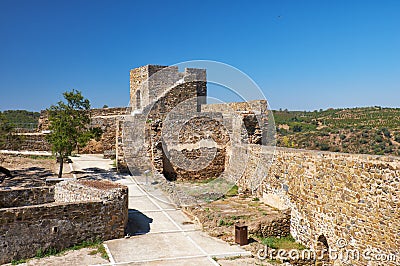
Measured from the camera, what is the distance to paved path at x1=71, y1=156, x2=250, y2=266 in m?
7.52

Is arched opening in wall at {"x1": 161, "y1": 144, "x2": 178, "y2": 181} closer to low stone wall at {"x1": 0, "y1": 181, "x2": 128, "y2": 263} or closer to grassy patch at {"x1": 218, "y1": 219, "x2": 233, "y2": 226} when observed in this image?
grassy patch at {"x1": 218, "y1": 219, "x2": 233, "y2": 226}

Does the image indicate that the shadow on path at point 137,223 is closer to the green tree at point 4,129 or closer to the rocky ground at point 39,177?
the rocky ground at point 39,177

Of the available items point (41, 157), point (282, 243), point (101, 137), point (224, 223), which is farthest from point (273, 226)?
point (101, 137)

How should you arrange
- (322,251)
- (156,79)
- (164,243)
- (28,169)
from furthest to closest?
(156,79)
(28,169)
(322,251)
(164,243)

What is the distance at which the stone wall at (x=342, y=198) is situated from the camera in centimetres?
676

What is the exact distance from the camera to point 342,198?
26.0 feet

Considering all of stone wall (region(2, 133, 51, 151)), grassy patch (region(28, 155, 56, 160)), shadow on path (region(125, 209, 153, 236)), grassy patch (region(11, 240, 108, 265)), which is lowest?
grassy patch (region(11, 240, 108, 265))

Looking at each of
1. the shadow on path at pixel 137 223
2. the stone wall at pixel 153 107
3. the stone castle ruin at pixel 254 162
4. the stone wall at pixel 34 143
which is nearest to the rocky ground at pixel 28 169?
the stone wall at pixel 34 143

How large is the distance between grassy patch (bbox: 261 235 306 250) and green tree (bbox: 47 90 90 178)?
28.9 ft

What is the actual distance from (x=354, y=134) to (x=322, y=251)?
23558mm

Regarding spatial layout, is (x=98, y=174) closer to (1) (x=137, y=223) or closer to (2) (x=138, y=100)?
(1) (x=137, y=223)

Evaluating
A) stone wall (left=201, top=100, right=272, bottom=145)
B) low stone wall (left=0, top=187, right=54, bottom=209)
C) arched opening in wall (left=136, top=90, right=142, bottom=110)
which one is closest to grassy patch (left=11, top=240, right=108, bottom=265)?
low stone wall (left=0, top=187, right=54, bottom=209)

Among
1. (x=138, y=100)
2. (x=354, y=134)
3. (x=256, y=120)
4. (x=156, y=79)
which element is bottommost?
(x=354, y=134)

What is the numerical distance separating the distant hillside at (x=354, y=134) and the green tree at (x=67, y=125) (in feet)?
36.6
